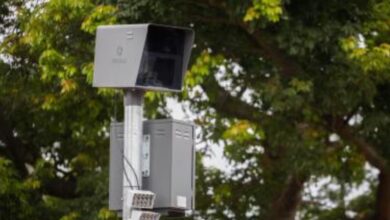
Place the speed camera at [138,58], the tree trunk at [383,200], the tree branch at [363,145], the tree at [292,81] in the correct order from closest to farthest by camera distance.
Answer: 1. the speed camera at [138,58]
2. the tree at [292,81]
3. the tree branch at [363,145]
4. the tree trunk at [383,200]

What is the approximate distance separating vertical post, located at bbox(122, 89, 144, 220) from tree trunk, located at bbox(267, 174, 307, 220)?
363 inches

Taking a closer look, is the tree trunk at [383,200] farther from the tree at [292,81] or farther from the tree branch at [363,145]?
the tree branch at [363,145]

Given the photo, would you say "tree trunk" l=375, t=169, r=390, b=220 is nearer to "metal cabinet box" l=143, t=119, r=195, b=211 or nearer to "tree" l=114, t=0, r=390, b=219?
"tree" l=114, t=0, r=390, b=219

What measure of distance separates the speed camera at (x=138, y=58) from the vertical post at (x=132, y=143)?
0.11m

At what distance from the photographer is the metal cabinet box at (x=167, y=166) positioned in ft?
22.4

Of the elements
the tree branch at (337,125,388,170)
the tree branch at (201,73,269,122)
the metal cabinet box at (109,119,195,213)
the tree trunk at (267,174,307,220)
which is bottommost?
the metal cabinet box at (109,119,195,213)

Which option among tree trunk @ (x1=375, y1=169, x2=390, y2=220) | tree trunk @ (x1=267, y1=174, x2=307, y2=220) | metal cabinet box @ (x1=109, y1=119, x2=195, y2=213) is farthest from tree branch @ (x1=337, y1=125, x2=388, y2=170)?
metal cabinet box @ (x1=109, y1=119, x2=195, y2=213)

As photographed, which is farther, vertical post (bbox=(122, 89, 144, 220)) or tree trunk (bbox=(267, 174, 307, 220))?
tree trunk (bbox=(267, 174, 307, 220))

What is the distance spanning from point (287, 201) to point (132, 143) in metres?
9.50

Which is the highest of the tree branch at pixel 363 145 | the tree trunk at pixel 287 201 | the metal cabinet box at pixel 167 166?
the tree branch at pixel 363 145

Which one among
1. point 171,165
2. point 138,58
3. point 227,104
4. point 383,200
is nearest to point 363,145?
point 227,104

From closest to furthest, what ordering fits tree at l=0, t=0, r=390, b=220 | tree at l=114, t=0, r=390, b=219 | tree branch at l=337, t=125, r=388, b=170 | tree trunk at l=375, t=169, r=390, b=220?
tree at l=114, t=0, r=390, b=219 < tree at l=0, t=0, r=390, b=220 < tree branch at l=337, t=125, r=388, b=170 < tree trunk at l=375, t=169, r=390, b=220

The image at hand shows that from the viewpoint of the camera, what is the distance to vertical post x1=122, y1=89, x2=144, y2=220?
6.82 meters

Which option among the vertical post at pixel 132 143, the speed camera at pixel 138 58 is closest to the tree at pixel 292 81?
the speed camera at pixel 138 58
